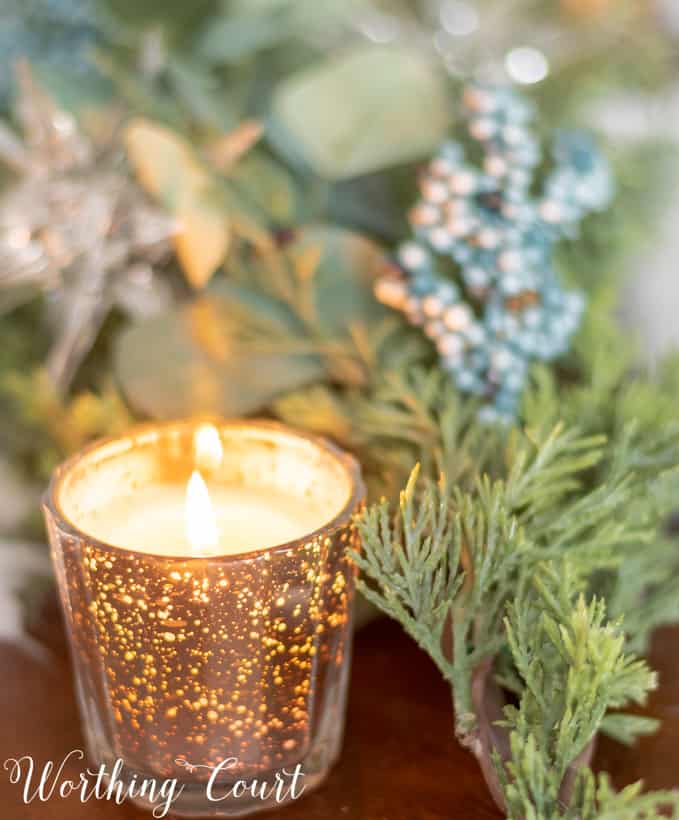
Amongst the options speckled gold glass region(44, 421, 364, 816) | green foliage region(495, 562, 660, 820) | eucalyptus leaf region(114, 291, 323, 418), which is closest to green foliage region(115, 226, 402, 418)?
eucalyptus leaf region(114, 291, 323, 418)

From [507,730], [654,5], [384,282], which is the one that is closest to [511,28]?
[654,5]

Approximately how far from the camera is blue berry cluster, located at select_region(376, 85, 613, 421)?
1.68 feet

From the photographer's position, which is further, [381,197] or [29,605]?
[381,197]

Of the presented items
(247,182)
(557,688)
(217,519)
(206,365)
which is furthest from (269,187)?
(557,688)

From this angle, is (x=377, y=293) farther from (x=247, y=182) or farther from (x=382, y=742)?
(x=382, y=742)

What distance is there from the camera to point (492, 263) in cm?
52

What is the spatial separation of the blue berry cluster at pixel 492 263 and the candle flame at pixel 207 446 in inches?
5.1

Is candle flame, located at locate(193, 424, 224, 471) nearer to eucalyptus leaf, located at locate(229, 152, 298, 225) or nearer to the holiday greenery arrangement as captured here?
the holiday greenery arrangement

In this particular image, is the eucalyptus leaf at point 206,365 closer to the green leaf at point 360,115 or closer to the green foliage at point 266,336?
the green foliage at point 266,336

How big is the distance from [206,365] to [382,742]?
9.0 inches

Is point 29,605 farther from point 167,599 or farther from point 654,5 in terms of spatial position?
point 654,5

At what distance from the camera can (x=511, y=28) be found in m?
0.83

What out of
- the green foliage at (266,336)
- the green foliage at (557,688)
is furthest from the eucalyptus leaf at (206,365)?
the green foliage at (557,688)

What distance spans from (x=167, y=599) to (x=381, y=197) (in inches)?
13.7
